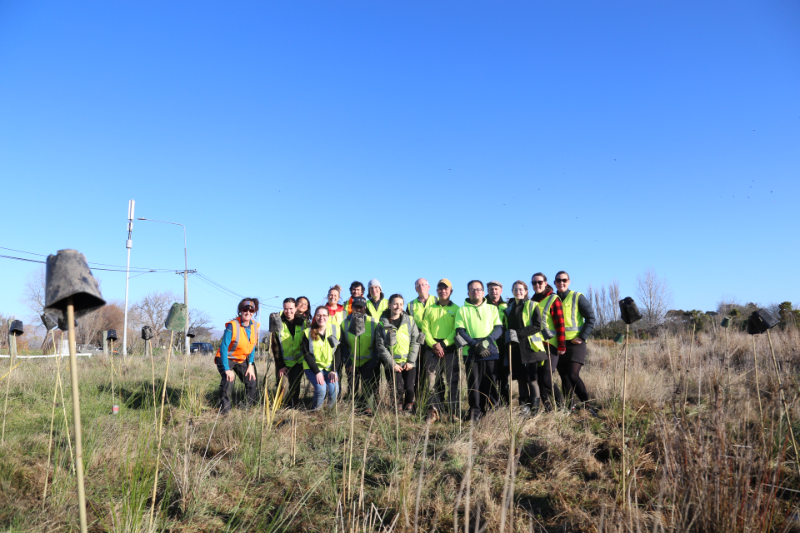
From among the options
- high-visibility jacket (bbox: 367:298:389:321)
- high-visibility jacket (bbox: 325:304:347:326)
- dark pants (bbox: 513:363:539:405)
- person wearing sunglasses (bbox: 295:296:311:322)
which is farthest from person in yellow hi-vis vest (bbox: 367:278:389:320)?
dark pants (bbox: 513:363:539:405)

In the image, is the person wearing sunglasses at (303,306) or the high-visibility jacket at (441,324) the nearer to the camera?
the high-visibility jacket at (441,324)

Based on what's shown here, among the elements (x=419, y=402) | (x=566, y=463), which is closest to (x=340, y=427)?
(x=419, y=402)

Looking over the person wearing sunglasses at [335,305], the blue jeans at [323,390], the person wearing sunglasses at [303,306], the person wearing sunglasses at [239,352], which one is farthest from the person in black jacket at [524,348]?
the person wearing sunglasses at [239,352]

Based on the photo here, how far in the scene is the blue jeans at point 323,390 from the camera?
Answer: 22.4 feet

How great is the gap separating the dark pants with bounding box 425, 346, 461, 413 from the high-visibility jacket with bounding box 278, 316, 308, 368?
1.81m

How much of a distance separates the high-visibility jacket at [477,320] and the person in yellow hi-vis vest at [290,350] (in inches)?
86.9

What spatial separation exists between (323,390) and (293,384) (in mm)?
515

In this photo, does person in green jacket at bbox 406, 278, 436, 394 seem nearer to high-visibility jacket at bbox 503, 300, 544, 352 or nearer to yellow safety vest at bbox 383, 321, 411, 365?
yellow safety vest at bbox 383, 321, 411, 365

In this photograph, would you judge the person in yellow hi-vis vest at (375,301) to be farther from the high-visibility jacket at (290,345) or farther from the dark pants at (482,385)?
the dark pants at (482,385)

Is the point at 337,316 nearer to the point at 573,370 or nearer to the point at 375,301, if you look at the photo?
the point at 375,301

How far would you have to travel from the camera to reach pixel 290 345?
723cm

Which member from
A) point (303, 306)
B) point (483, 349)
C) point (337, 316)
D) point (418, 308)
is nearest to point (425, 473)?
point (483, 349)

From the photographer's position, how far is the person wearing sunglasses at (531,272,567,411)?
249 inches

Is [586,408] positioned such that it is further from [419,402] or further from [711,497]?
[711,497]
